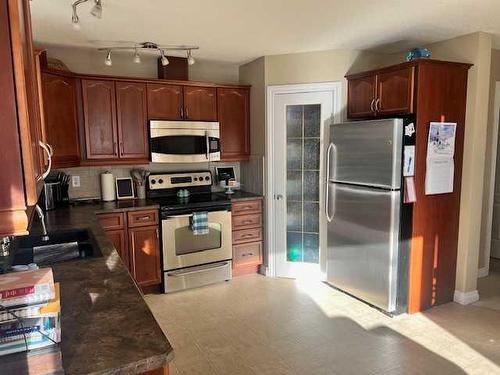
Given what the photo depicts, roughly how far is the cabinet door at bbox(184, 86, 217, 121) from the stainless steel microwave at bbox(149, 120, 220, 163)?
8 centimetres

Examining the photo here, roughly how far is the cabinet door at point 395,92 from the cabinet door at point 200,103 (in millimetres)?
1794

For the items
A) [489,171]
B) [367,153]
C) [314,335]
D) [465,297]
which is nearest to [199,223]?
[314,335]

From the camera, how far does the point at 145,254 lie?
12.0 feet

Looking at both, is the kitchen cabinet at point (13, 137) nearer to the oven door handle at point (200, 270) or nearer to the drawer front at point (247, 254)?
the oven door handle at point (200, 270)

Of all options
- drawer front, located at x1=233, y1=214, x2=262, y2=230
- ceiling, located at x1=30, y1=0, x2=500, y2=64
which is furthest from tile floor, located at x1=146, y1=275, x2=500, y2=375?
ceiling, located at x1=30, y1=0, x2=500, y2=64

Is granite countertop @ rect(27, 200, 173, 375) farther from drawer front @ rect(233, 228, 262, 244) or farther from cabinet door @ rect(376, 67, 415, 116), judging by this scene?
cabinet door @ rect(376, 67, 415, 116)

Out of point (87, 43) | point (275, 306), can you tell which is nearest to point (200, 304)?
point (275, 306)

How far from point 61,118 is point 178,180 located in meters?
1.39

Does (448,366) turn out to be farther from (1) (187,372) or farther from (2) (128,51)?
(2) (128,51)

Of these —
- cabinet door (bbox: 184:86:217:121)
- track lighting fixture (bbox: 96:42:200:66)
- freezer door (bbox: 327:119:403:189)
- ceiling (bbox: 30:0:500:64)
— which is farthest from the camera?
cabinet door (bbox: 184:86:217:121)

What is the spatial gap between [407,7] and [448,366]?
2499mm

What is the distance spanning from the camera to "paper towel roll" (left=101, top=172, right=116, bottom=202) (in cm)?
387

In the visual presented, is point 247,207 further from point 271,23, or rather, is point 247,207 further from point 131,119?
point 271,23

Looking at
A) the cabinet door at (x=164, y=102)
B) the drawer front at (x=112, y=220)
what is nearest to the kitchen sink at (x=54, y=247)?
the drawer front at (x=112, y=220)
